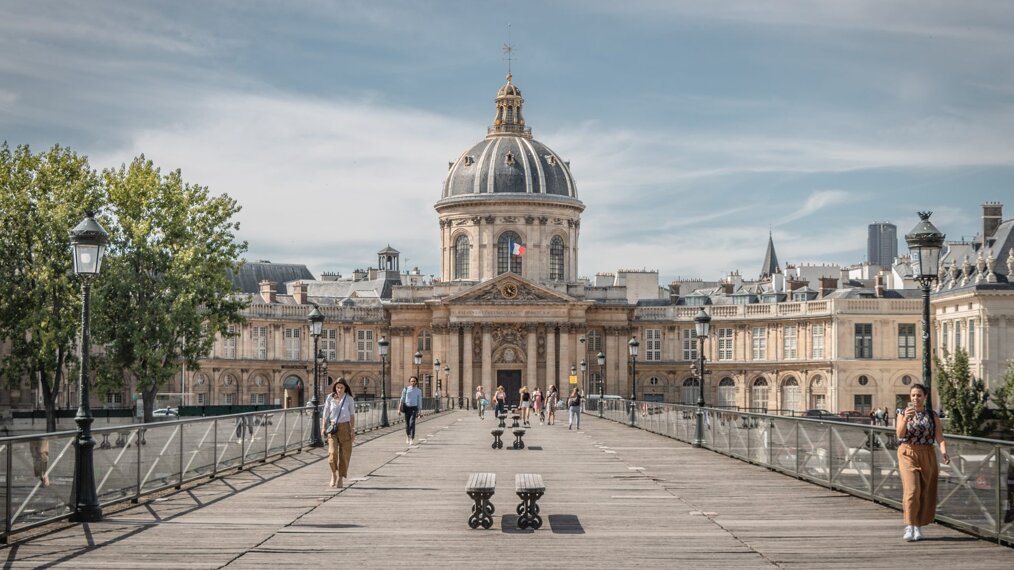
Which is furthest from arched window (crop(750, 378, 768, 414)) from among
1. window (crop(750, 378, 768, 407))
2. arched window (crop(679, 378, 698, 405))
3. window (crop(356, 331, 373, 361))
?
window (crop(356, 331, 373, 361))

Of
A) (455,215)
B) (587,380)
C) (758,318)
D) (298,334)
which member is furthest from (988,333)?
(298,334)

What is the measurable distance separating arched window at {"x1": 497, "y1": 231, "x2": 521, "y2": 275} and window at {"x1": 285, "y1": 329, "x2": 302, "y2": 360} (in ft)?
56.7

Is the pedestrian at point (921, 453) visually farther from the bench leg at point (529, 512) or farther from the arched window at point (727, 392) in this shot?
the arched window at point (727, 392)

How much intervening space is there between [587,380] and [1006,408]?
171ft

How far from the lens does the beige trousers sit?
16625 mm

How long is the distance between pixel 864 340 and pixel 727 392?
13.5 meters

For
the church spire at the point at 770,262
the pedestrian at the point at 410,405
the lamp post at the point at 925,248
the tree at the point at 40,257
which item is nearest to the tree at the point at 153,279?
the tree at the point at 40,257

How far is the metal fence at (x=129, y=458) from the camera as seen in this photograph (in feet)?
55.2

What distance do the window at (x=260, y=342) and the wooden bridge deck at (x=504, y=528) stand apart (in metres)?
77.9

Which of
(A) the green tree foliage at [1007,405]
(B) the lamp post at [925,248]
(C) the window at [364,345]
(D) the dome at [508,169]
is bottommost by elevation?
(A) the green tree foliage at [1007,405]

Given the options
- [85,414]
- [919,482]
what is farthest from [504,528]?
[85,414]

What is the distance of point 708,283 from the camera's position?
406 ft

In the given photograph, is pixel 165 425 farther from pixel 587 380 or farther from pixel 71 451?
pixel 587 380

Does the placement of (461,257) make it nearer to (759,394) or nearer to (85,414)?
(759,394)
